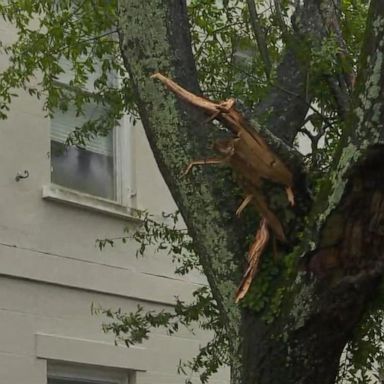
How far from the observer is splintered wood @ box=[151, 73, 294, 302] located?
5.48 m

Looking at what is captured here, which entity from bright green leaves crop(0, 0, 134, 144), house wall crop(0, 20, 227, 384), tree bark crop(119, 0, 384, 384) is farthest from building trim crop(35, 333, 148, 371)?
tree bark crop(119, 0, 384, 384)

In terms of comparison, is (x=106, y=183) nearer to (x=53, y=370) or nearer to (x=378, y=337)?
(x=53, y=370)

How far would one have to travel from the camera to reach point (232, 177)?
234 inches

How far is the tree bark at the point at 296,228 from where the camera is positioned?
17.3 ft

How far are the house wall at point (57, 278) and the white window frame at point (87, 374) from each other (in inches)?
3.4

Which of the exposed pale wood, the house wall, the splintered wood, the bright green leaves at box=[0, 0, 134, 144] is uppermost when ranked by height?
the bright green leaves at box=[0, 0, 134, 144]

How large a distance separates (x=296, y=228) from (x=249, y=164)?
1.44 feet

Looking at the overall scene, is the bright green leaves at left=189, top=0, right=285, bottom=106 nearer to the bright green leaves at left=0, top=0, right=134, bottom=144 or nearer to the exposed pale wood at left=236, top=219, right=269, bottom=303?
the bright green leaves at left=0, top=0, right=134, bottom=144

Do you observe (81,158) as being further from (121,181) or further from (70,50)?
(70,50)

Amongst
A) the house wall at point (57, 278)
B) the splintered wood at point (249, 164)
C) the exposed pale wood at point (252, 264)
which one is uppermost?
the house wall at point (57, 278)

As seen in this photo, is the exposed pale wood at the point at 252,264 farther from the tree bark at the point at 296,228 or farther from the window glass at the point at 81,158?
the window glass at the point at 81,158

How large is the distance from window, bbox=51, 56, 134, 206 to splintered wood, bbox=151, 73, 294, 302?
16.1 feet

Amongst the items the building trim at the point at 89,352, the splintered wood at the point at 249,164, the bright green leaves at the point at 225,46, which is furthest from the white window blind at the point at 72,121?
the splintered wood at the point at 249,164

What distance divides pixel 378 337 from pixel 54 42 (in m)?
3.28
